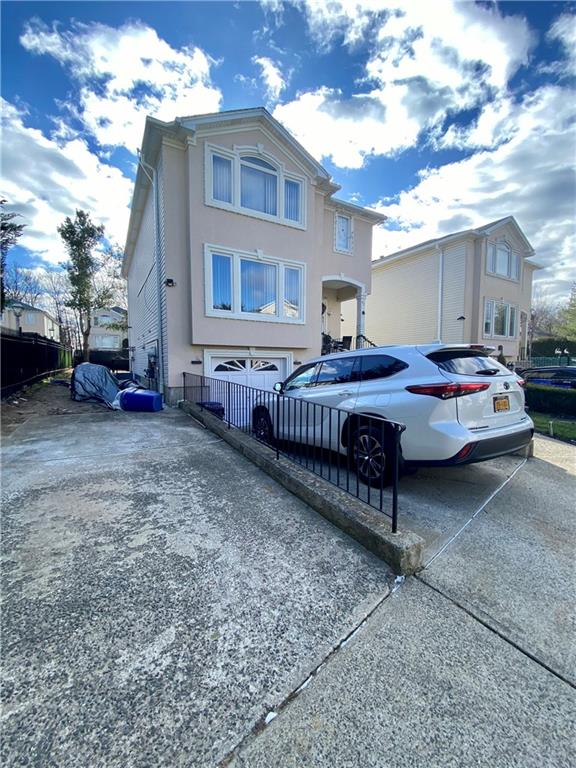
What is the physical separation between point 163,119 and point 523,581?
35.5ft

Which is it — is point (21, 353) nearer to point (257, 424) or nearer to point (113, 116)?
point (113, 116)

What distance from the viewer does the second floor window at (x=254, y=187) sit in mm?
8812

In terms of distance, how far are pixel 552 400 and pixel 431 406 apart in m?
8.01

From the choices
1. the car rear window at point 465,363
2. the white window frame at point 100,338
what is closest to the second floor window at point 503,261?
the car rear window at point 465,363

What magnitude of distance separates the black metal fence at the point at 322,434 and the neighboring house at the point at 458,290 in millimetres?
13009

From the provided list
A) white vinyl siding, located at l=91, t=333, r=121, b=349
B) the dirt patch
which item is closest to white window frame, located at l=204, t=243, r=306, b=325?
the dirt patch

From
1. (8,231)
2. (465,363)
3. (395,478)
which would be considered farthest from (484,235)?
(8,231)

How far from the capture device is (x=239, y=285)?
9.13m

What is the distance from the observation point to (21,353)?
10.5m

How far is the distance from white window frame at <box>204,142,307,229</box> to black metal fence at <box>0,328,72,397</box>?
6.79m

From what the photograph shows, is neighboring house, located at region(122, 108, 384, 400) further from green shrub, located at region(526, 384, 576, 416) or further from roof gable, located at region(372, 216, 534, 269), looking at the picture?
roof gable, located at region(372, 216, 534, 269)

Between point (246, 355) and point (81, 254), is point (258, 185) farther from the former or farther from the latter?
point (81, 254)

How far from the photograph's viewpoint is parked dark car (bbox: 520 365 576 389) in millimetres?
10102

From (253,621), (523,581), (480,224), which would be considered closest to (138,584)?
(253,621)
